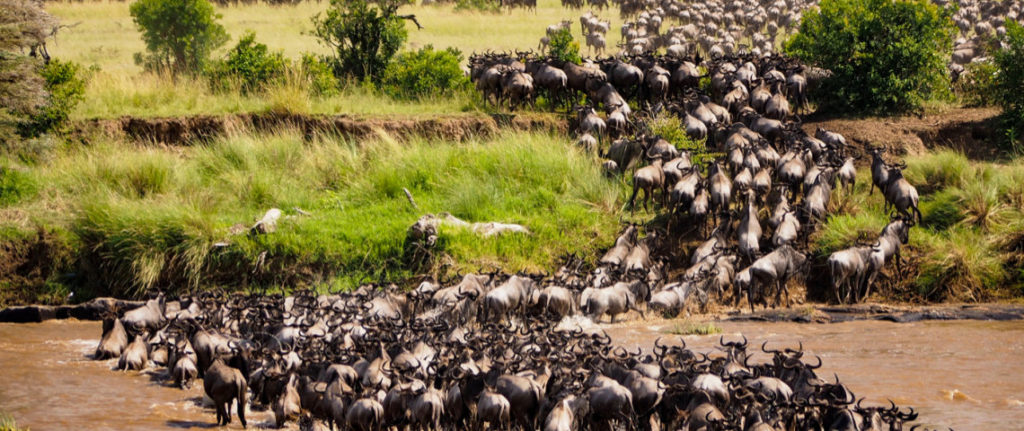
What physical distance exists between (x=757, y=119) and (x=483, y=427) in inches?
421

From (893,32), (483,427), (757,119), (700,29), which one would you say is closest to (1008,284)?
(757,119)

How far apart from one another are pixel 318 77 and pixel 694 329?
1252cm

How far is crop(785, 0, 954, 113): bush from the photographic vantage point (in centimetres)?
1983

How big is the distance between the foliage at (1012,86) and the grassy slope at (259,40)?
9.78 metres

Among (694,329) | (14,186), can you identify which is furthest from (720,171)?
(14,186)

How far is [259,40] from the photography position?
3362 cm

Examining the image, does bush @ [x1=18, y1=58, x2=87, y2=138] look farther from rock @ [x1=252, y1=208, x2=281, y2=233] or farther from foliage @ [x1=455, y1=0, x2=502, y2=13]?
foliage @ [x1=455, y1=0, x2=502, y2=13]

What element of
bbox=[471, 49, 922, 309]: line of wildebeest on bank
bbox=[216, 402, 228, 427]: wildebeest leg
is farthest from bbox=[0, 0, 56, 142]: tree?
bbox=[216, 402, 228, 427]: wildebeest leg

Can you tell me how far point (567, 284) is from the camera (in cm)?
1327

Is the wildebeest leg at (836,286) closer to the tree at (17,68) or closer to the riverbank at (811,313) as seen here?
the riverbank at (811,313)

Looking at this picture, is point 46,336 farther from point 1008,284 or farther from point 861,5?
point 861,5

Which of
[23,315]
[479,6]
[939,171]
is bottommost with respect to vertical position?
[23,315]

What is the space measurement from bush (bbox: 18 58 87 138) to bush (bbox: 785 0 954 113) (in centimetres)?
1386

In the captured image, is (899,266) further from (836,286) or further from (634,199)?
(634,199)
